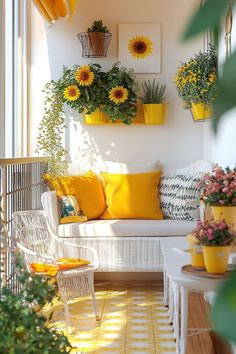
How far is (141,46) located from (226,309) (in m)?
6.26

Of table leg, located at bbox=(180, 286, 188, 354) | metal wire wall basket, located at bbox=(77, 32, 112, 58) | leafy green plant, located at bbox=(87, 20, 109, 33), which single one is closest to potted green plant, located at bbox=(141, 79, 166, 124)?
metal wire wall basket, located at bbox=(77, 32, 112, 58)

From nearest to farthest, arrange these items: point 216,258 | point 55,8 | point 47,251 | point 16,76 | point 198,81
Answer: point 216,258, point 47,251, point 198,81, point 55,8, point 16,76

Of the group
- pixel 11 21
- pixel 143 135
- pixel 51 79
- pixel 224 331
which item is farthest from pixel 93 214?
pixel 224 331

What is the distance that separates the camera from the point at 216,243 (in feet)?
9.85

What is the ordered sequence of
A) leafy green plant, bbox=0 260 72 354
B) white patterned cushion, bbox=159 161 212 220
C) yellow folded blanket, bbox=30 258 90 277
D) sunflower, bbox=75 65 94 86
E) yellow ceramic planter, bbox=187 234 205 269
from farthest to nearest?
sunflower, bbox=75 65 94 86 → white patterned cushion, bbox=159 161 212 220 → yellow folded blanket, bbox=30 258 90 277 → yellow ceramic planter, bbox=187 234 205 269 → leafy green plant, bbox=0 260 72 354

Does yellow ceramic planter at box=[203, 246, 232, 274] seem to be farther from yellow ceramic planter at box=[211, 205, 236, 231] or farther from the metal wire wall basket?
the metal wire wall basket

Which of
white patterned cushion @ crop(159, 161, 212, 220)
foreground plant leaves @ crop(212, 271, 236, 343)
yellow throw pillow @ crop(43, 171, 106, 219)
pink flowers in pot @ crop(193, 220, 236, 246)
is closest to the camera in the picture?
foreground plant leaves @ crop(212, 271, 236, 343)

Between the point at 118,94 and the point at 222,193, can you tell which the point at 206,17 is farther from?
the point at 118,94

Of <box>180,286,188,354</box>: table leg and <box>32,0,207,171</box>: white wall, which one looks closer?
<box>180,286,188,354</box>: table leg

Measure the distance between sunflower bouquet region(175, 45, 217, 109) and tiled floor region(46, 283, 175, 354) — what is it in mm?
1642

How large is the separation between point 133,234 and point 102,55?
5.71ft

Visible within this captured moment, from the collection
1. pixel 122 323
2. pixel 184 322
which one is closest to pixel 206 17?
pixel 184 322

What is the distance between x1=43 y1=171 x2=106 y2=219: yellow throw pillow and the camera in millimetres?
5934

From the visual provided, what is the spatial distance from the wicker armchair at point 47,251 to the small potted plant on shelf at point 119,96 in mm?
1554
